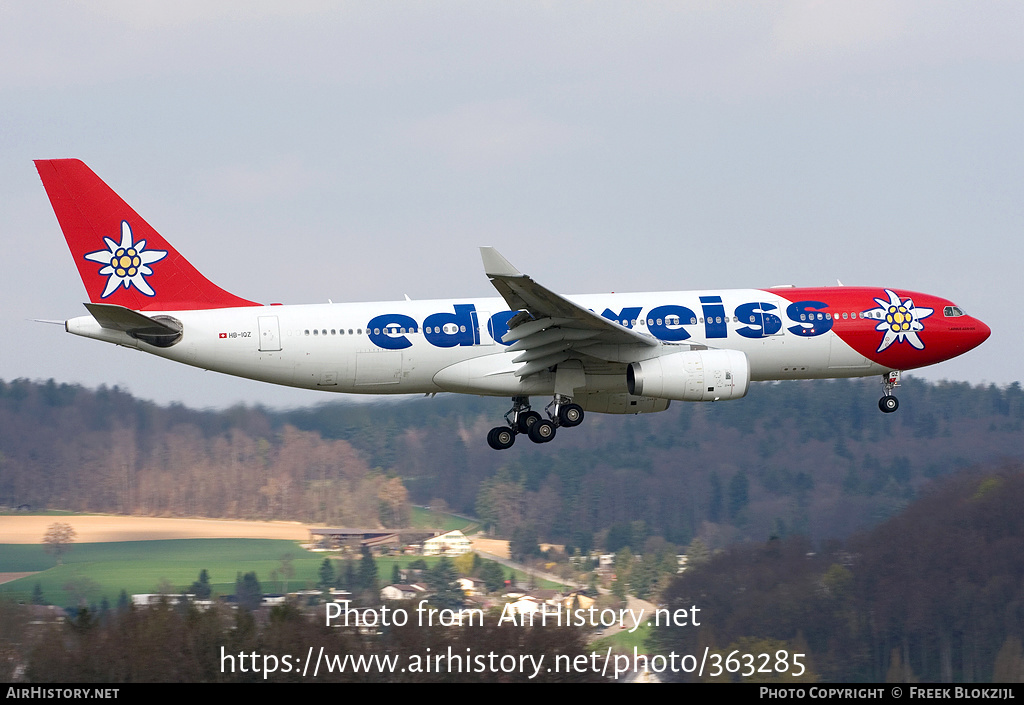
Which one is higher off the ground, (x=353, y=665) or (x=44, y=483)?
(x=44, y=483)

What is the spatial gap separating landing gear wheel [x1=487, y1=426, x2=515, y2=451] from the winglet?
6593 mm

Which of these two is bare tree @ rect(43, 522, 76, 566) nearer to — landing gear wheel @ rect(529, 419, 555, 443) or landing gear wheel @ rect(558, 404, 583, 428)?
landing gear wheel @ rect(529, 419, 555, 443)

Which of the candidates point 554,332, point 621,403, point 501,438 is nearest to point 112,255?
point 501,438

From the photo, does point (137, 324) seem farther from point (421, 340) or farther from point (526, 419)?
point (526, 419)

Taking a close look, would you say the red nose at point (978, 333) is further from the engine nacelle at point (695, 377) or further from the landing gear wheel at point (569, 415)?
the landing gear wheel at point (569, 415)

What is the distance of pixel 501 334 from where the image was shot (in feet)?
129

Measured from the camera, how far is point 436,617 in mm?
39375

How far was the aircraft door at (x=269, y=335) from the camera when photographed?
3866cm

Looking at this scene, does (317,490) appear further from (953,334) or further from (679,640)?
(953,334)

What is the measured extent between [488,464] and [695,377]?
15.6 meters

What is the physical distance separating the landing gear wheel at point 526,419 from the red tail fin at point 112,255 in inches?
330

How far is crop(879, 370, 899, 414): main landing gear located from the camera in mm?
42031
